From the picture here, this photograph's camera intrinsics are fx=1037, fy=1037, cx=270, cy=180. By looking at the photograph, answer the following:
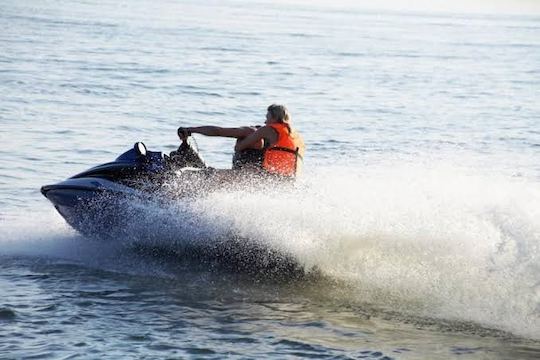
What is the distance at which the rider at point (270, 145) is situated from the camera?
9.84 meters

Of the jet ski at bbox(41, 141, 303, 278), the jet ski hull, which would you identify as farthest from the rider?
the jet ski hull

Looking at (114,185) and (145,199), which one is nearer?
(145,199)

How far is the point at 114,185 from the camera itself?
33.0 ft

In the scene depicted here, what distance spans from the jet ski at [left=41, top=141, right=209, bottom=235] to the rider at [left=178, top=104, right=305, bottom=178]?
38 centimetres

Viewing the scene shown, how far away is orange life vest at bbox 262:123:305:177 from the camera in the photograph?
983 cm

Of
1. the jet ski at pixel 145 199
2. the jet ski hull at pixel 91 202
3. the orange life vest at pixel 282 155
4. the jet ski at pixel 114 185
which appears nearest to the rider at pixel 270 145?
the orange life vest at pixel 282 155

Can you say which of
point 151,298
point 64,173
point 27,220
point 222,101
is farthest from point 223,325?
point 222,101

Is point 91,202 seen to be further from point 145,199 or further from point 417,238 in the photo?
point 417,238

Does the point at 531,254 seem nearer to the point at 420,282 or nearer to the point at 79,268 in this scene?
the point at 420,282

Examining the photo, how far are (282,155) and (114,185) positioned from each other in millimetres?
1668

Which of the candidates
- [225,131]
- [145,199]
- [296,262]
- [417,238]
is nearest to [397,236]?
[417,238]

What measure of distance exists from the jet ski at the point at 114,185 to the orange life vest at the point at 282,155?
0.77m

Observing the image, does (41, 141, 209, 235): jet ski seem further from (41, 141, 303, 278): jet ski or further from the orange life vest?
the orange life vest

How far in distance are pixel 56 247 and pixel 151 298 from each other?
6.51 ft
